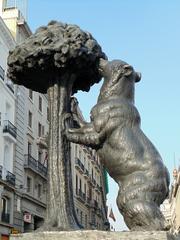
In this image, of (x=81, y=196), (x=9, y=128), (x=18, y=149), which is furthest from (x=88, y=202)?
(x=9, y=128)

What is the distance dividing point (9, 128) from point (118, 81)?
23.1 meters

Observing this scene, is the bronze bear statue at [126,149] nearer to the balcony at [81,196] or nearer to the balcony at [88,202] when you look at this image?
the balcony at [81,196]

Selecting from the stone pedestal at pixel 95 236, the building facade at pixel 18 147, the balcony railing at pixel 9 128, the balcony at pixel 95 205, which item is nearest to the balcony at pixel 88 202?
the balcony at pixel 95 205

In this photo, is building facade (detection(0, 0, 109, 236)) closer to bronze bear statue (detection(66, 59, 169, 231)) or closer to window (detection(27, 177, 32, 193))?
window (detection(27, 177, 32, 193))

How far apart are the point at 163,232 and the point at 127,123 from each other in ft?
4.06

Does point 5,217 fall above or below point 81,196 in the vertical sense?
below

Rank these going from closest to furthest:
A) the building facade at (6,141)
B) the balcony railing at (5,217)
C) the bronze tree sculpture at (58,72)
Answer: the bronze tree sculpture at (58,72), the balcony railing at (5,217), the building facade at (6,141)

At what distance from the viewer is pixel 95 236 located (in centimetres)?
381

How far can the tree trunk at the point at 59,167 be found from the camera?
14.8 feet

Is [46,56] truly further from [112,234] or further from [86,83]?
[112,234]

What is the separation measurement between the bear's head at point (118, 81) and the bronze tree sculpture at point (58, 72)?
312 millimetres

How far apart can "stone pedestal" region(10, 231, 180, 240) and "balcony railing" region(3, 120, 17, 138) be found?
2336 centimetres

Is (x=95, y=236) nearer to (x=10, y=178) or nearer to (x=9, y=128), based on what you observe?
(x=10, y=178)

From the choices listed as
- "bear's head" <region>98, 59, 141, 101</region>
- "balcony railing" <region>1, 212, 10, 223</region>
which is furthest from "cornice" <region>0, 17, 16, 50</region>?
"bear's head" <region>98, 59, 141, 101</region>
